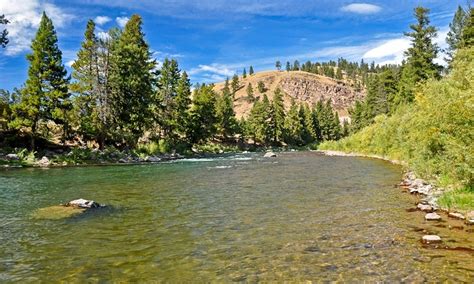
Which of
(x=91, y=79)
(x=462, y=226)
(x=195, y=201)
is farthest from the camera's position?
(x=91, y=79)

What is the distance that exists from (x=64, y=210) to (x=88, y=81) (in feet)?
124

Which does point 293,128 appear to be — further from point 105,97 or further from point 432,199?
point 432,199

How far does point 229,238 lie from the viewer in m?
11.9

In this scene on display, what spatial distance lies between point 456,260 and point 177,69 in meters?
63.7

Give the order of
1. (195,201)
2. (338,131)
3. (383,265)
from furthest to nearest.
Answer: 1. (338,131)
2. (195,201)
3. (383,265)

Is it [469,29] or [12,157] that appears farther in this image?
[469,29]

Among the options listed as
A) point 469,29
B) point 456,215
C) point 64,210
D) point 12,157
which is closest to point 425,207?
point 456,215

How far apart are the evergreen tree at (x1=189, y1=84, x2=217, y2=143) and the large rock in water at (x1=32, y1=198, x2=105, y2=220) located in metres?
53.3

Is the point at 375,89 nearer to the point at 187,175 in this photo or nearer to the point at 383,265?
the point at 187,175

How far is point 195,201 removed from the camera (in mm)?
18094

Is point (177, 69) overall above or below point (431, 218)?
above

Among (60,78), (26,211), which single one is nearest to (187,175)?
(26,211)

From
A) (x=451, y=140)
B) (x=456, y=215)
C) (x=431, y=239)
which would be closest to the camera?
(x=431, y=239)

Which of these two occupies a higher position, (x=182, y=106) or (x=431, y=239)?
(x=182, y=106)
